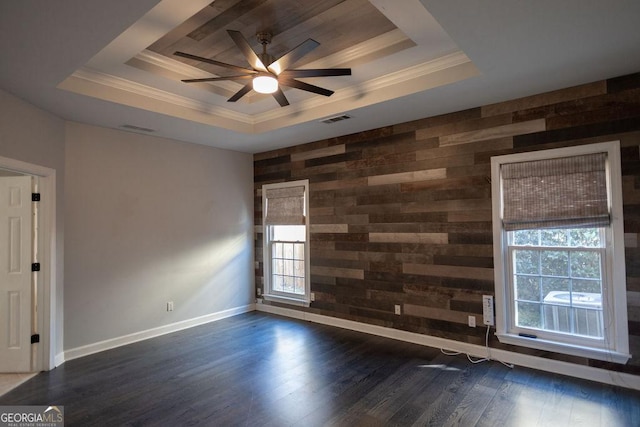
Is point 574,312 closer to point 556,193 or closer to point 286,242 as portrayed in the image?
point 556,193

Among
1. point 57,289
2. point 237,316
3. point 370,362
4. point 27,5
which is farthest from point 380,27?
point 237,316

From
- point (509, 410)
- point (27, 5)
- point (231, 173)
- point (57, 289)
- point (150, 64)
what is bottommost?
point (509, 410)

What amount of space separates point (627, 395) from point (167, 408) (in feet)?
12.2

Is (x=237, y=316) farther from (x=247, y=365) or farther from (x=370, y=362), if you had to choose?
(x=370, y=362)

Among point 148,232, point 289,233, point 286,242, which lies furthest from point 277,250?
point 148,232

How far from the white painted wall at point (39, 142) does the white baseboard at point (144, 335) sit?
0.53ft

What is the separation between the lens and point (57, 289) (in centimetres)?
367

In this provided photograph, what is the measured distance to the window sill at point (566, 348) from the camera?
117 inches

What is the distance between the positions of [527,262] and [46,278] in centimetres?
490

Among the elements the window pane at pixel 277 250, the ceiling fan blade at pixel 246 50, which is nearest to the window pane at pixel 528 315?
the ceiling fan blade at pixel 246 50

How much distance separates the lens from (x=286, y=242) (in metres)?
5.62

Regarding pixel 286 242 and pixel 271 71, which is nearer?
pixel 271 71

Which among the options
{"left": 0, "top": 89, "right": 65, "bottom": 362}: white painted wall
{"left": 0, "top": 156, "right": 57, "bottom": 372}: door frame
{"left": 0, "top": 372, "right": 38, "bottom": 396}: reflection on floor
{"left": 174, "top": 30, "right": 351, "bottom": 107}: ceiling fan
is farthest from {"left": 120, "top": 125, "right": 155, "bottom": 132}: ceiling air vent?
{"left": 0, "top": 372, "right": 38, "bottom": 396}: reflection on floor

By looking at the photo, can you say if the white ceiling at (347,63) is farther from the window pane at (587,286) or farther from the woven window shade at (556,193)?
the window pane at (587,286)
